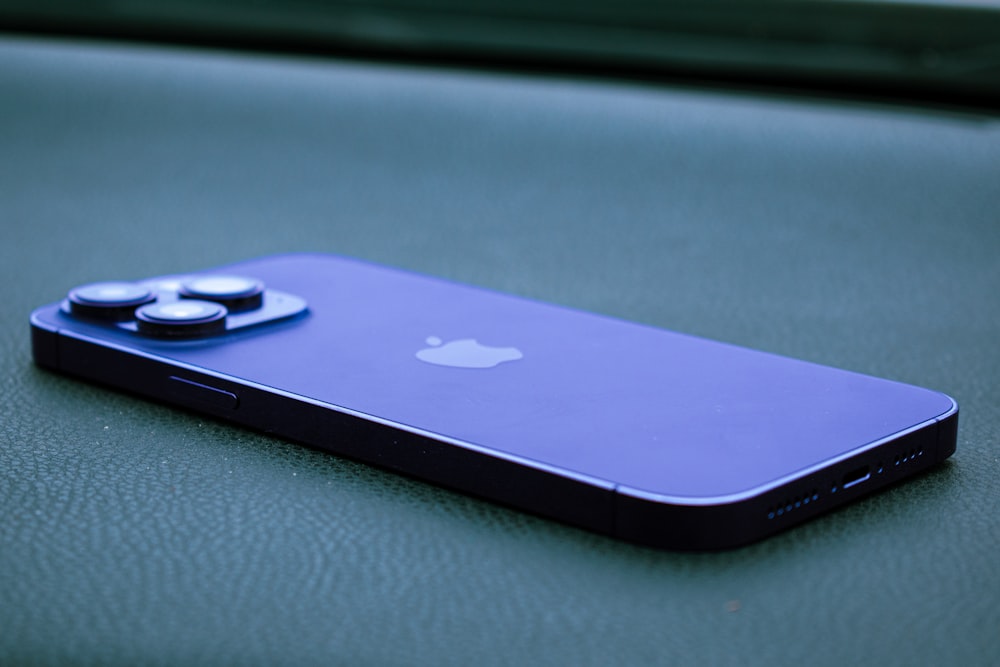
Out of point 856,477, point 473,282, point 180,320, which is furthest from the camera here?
point 473,282

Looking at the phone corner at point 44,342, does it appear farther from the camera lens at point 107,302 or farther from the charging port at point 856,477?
the charging port at point 856,477

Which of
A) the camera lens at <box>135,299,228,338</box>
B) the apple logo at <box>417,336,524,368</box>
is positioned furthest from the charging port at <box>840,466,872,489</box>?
the camera lens at <box>135,299,228,338</box>

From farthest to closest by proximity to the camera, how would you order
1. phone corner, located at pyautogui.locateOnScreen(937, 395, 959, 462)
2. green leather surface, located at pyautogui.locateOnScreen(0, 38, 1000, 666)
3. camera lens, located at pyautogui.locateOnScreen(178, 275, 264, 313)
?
camera lens, located at pyautogui.locateOnScreen(178, 275, 264, 313), phone corner, located at pyautogui.locateOnScreen(937, 395, 959, 462), green leather surface, located at pyautogui.locateOnScreen(0, 38, 1000, 666)

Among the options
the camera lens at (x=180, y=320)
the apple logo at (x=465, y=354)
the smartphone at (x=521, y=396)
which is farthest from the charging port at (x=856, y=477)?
the camera lens at (x=180, y=320)

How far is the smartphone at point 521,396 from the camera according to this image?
1.43ft

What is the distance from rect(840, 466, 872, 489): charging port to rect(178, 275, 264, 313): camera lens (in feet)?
0.96

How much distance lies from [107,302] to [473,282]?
0.30m

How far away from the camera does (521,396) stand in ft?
1.67

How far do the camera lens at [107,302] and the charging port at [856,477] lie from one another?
0.33 m

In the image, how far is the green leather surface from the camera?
38 cm

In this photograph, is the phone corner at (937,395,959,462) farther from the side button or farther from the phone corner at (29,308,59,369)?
the phone corner at (29,308,59,369)

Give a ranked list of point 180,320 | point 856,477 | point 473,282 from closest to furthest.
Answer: point 856,477, point 180,320, point 473,282

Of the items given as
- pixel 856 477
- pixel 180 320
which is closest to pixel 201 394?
pixel 180 320

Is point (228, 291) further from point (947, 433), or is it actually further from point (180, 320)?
point (947, 433)
